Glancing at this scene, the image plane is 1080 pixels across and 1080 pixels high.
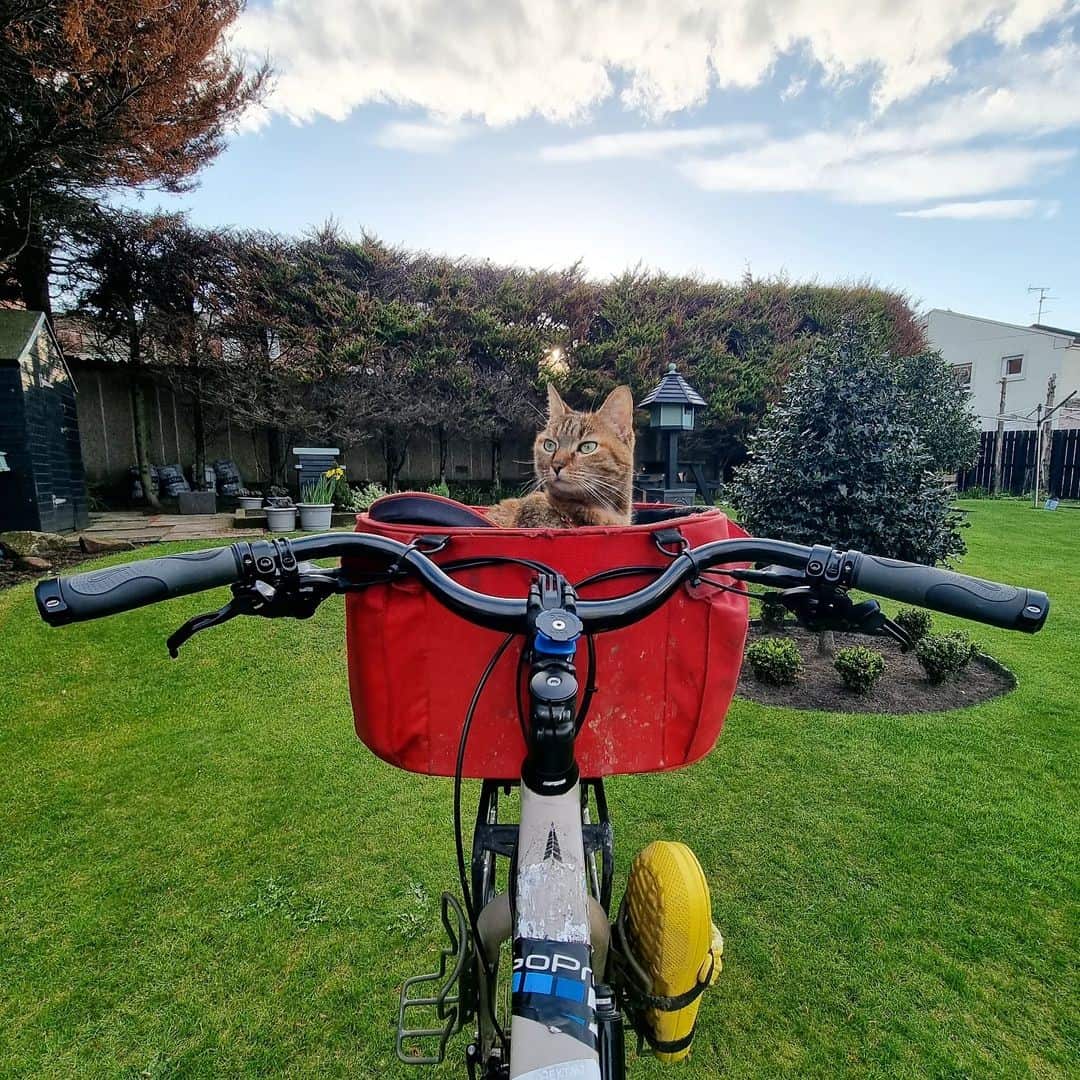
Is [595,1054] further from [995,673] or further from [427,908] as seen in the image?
[995,673]

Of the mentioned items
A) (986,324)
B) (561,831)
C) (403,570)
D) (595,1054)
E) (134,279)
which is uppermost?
(986,324)

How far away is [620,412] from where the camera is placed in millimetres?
1785

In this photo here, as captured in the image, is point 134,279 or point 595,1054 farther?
point 134,279

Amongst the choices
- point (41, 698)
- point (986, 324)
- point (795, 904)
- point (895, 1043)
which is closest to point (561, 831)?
point (895, 1043)

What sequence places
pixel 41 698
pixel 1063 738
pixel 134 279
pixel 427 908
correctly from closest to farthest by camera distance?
pixel 427 908 < pixel 1063 738 < pixel 41 698 < pixel 134 279

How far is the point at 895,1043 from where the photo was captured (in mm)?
1775

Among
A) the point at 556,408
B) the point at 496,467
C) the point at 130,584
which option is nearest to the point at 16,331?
the point at 496,467

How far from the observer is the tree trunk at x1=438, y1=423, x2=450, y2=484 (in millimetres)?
12789

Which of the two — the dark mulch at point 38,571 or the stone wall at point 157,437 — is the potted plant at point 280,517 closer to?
the dark mulch at point 38,571

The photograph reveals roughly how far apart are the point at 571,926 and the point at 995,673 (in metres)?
4.99

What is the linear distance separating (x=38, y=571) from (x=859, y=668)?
765cm

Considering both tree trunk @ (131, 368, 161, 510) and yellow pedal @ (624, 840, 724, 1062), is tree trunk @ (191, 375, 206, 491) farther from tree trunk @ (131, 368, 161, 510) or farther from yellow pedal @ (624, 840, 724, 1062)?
yellow pedal @ (624, 840, 724, 1062)

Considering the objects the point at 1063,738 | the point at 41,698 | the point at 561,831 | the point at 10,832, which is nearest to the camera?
the point at 561,831

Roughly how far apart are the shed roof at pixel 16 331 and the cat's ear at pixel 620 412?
27.4 feet
